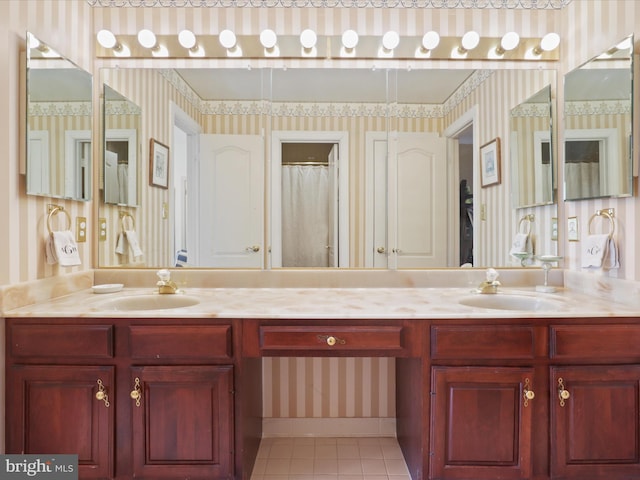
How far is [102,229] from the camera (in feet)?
6.95

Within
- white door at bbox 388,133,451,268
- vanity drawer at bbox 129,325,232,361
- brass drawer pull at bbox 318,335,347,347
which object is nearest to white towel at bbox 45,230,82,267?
vanity drawer at bbox 129,325,232,361

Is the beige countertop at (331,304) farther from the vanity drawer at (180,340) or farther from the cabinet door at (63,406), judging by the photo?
the cabinet door at (63,406)

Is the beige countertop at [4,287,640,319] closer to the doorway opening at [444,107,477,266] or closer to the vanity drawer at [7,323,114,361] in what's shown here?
the vanity drawer at [7,323,114,361]

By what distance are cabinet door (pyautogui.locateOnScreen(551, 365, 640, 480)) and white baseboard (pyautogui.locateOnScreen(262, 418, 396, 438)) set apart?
87 cm

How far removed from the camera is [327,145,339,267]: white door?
82.7 inches

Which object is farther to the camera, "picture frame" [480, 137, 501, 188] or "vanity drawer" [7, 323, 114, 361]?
"picture frame" [480, 137, 501, 188]

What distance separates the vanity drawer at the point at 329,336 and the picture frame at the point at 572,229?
3.81 feet

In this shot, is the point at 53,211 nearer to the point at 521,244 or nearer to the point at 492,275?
the point at 492,275

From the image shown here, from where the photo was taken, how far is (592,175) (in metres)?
1.83

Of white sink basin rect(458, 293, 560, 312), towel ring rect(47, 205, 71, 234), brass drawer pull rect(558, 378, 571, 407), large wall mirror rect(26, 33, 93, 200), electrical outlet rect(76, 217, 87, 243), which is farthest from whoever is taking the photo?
Result: electrical outlet rect(76, 217, 87, 243)

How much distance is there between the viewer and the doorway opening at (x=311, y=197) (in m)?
2.10

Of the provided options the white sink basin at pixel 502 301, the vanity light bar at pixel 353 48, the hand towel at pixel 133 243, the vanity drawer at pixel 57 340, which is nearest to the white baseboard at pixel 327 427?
the white sink basin at pixel 502 301

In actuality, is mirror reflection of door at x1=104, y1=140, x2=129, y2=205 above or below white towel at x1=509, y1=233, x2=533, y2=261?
above

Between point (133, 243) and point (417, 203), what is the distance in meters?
1.57
